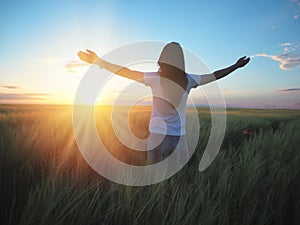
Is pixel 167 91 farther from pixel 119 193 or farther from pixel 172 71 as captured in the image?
pixel 119 193

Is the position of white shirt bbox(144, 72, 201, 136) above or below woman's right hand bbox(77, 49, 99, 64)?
below

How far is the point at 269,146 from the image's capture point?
9.22ft

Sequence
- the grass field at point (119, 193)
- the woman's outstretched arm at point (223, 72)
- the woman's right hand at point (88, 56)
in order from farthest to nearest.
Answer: the woman's outstretched arm at point (223, 72), the woman's right hand at point (88, 56), the grass field at point (119, 193)

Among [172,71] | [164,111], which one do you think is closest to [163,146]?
[164,111]

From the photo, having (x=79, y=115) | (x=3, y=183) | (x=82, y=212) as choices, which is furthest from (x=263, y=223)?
(x=79, y=115)

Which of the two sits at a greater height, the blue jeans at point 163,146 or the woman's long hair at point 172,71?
the woman's long hair at point 172,71

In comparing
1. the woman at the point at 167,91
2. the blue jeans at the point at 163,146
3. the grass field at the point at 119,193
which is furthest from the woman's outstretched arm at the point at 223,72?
Result: the grass field at the point at 119,193

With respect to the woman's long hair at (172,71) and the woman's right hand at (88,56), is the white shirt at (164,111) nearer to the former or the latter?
the woman's long hair at (172,71)

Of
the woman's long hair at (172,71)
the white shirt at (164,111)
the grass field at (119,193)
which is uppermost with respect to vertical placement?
the woman's long hair at (172,71)

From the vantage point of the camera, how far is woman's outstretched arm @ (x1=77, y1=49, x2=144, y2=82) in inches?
76.4

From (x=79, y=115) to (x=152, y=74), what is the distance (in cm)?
119

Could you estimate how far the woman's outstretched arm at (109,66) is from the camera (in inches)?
76.4

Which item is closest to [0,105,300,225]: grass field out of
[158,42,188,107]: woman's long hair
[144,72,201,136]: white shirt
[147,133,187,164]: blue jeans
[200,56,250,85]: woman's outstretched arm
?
[147,133,187,164]: blue jeans

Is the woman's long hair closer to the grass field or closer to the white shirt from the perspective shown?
→ the white shirt
